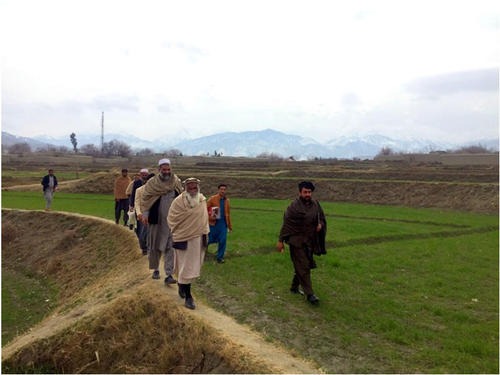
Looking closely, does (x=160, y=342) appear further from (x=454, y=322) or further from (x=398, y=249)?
(x=398, y=249)

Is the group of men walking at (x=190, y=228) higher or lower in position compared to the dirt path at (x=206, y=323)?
higher

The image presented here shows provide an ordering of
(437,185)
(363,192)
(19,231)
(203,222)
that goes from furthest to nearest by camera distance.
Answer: (363,192), (437,185), (19,231), (203,222)

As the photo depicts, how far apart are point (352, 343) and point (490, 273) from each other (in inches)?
258

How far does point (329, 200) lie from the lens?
112ft

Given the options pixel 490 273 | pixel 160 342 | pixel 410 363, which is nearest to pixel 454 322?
pixel 410 363

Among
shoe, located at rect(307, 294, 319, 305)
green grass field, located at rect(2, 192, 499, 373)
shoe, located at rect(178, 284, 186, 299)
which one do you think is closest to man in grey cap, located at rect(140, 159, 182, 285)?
shoe, located at rect(178, 284, 186, 299)

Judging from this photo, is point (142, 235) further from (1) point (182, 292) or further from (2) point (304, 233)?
(2) point (304, 233)

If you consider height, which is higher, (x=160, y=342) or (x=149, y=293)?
(x=149, y=293)

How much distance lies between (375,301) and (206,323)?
3745mm

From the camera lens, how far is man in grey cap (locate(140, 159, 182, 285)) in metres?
7.77

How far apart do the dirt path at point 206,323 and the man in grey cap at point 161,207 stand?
0.74 metres

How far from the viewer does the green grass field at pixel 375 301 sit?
588 cm

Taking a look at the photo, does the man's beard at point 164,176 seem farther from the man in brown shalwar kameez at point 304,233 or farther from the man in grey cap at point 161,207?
the man in brown shalwar kameez at point 304,233

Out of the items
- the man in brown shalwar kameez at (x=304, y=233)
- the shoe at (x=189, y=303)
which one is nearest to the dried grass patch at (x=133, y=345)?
the shoe at (x=189, y=303)
